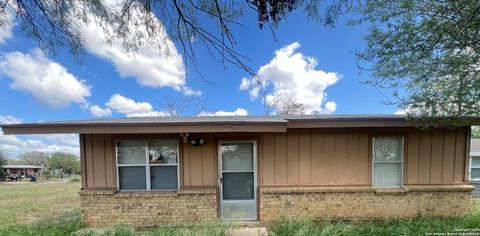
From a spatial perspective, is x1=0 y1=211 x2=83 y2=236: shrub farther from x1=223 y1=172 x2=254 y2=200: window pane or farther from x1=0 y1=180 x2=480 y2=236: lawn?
x1=223 y1=172 x2=254 y2=200: window pane

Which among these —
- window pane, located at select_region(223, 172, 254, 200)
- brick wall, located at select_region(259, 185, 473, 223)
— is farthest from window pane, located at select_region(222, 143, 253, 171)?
brick wall, located at select_region(259, 185, 473, 223)

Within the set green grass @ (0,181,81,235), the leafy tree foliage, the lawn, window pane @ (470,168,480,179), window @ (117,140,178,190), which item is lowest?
window pane @ (470,168,480,179)

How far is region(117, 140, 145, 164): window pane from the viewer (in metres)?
5.44

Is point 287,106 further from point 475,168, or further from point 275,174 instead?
point 275,174

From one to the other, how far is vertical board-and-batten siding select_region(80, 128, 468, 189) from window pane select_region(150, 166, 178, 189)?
225 mm

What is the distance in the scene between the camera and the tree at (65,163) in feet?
159

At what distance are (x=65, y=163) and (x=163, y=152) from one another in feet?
182

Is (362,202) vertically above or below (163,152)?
below

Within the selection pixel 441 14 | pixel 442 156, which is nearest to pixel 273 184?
pixel 442 156

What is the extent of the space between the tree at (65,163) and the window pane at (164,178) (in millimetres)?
54200

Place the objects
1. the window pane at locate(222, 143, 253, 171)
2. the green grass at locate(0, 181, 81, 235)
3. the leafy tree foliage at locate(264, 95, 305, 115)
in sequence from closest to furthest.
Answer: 1. the green grass at locate(0, 181, 81, 235)
2. the window pane at locate(222, 143, 253, 171)
3. the leafy tree foliage at locate(264, 95, 305, 115)

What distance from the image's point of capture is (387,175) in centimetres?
561

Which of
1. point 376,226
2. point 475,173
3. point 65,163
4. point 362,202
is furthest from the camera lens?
point 65,163

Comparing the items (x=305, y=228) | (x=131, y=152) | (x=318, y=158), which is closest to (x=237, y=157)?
(x=318, y=158)
